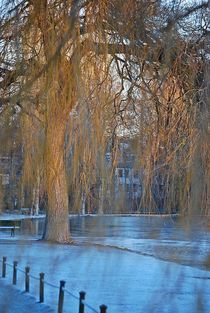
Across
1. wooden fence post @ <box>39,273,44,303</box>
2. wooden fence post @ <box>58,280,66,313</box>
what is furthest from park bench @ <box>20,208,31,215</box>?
wooden fence post @ <box>58,280,66,313</box>

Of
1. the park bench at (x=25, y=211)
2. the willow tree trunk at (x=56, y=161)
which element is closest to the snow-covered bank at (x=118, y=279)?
the park bench at (x=25, y=211)

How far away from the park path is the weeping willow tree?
945mm

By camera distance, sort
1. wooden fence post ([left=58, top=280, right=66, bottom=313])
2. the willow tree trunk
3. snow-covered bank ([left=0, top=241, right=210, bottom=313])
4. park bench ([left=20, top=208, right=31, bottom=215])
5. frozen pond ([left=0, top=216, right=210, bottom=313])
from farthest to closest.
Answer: wooden fence post ([left=58, top=280, right=66, bottom=313]) → park bench ([left=20, top=208, right=31, bottom=215]) → the willow tree trunk → snow-covered bank ([left=0, top=241, right=210, bottom=313]) → frozen pond ([left=0, top=216, right=210, bottom=313])

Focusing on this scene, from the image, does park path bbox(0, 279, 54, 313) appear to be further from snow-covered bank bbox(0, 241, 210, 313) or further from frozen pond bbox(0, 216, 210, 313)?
frozen pond bbox(0, 216, 210, 313)

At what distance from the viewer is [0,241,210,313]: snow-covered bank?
7.63ft

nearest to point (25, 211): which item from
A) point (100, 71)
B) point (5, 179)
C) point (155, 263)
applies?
point (5, 179)

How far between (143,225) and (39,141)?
1.77ft

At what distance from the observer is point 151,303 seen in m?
2.83

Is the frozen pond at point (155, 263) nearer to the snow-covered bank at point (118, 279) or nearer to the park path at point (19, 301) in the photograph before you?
the snow-covered bank at point (118, 279)

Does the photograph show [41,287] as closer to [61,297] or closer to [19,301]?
[61,297]

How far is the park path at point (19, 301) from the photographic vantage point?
11.7 ft

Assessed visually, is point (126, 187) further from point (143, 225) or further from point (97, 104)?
point (97, 104)

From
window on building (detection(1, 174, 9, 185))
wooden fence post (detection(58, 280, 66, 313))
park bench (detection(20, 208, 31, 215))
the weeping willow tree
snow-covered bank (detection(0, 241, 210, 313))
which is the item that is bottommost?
wooden fence post (detection(58, 280, 66, 313))

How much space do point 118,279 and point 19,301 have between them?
0.88 metres
